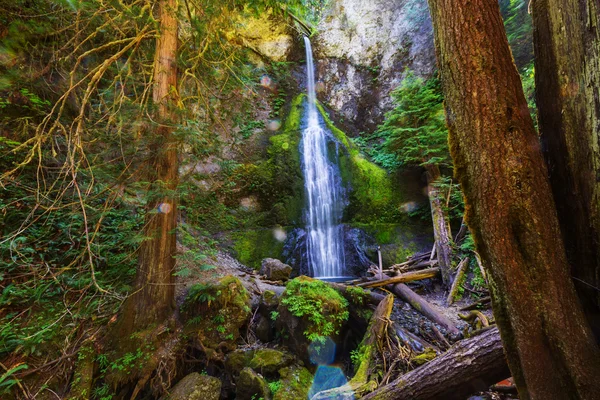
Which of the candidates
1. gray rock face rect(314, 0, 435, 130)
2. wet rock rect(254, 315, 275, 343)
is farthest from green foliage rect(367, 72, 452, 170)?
wet rock rect(254, 315, 275, 343)

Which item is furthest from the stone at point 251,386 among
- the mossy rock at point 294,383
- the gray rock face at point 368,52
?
the gray rock face at point 368,52

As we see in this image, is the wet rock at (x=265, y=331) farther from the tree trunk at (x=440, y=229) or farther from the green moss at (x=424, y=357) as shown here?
the tree trunk at (x=440, y=229)

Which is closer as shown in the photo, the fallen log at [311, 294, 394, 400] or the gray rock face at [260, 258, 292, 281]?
the fallen log at [311, 294, 394, 400]

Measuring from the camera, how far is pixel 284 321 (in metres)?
4.48

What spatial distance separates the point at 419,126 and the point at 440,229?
347cm

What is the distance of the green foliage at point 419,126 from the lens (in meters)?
7.98

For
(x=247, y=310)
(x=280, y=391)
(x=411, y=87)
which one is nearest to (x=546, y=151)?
(x=280, y=391)

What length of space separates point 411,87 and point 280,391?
879 cm

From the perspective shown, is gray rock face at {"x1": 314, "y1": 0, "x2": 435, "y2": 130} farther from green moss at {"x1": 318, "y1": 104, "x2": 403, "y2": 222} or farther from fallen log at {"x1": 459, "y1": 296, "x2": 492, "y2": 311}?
fallen log at {"x1": 459, "y1": 296, "x2": 492, "y2": 311}

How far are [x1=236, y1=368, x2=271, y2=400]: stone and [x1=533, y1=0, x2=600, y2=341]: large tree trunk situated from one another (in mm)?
3423

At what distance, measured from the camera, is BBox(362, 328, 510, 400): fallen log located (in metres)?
2.29

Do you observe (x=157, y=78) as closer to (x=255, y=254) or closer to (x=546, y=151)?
(x=546, y=151)

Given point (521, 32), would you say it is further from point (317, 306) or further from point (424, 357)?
point (317, 306)

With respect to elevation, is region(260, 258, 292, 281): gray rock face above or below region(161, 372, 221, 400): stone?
above
